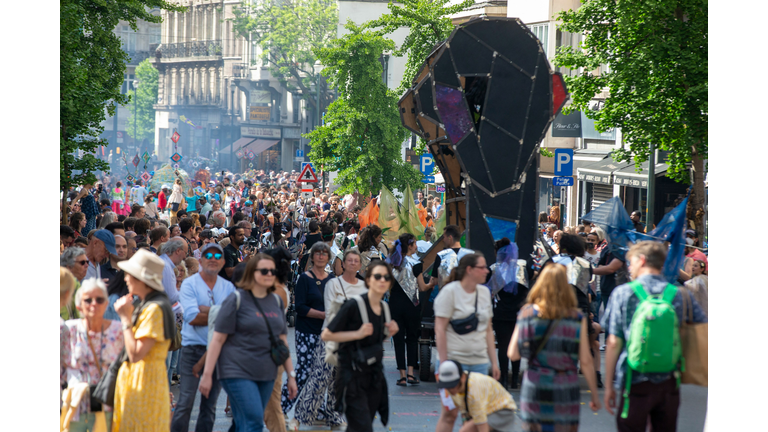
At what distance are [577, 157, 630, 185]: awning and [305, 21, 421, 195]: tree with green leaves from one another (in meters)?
5.99

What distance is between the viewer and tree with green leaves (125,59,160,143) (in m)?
88.8

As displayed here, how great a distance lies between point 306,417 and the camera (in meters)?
7.82

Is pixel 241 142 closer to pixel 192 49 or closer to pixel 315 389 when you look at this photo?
pixel 192 49

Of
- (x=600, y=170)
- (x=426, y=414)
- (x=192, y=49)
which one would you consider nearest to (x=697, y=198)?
(x=426, y=414)

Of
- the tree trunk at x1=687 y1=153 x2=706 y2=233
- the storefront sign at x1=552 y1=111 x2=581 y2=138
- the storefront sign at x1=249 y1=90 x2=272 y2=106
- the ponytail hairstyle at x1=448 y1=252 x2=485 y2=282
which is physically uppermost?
the storefront sign at x1=249 y1=90 x2=272 y2=106

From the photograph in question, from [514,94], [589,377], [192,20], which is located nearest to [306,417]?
[589,377]

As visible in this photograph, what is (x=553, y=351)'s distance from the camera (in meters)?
5.62

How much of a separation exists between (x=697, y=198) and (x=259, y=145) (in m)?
65.8

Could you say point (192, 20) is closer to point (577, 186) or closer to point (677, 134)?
point (577, 186)

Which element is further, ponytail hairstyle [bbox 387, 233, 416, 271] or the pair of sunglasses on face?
ponytail hairstyle [bbox 387, 233, 416, 271]

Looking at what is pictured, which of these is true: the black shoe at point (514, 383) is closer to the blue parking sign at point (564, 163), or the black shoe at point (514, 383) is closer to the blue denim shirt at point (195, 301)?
the blue denim shirt at point (195, 301)

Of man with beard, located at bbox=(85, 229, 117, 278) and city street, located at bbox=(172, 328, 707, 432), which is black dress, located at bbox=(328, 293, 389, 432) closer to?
city street, located at bbox=(172, 328, 707, 432)

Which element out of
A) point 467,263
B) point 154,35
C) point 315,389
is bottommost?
point 315,389

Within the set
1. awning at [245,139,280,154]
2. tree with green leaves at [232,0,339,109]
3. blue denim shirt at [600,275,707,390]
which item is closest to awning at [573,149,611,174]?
blue denim shirt at [600,275,707,390]
